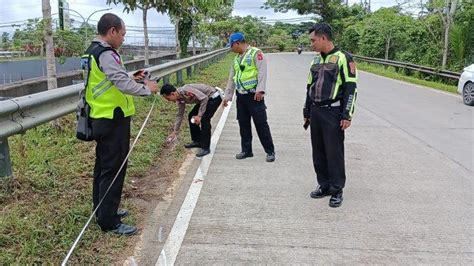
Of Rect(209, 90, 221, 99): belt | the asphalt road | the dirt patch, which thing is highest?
Rect(209, 90, 221, 99): belt

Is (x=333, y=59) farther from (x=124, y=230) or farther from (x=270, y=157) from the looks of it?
(x=124, y=230)

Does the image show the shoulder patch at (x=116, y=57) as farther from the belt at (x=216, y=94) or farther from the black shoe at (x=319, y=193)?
the belt at (x=216, y=94)

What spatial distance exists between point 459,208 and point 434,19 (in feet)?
72.8

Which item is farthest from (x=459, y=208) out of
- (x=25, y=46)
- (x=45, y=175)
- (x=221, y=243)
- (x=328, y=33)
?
(x=25, y=46)

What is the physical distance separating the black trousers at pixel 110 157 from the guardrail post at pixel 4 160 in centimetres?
86

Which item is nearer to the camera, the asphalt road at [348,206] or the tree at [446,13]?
the asphalt road at [348,206]

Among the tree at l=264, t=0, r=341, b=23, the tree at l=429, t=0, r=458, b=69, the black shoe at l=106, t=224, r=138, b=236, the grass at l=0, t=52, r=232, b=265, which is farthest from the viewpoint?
the tree at l=264, t=0, r=341, b=23

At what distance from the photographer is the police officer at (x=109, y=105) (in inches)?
141

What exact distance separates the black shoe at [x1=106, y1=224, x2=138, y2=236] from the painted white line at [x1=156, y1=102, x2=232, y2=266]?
0.98 ft

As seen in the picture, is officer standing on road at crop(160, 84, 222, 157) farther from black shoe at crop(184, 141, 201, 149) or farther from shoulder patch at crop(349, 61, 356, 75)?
shoulder patch at crop(349, 61, 356, 75)

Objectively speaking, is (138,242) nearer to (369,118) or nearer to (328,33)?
(328,33)

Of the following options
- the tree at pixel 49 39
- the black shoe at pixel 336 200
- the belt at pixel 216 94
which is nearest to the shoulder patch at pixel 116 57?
the black shoe at pixel 336 200

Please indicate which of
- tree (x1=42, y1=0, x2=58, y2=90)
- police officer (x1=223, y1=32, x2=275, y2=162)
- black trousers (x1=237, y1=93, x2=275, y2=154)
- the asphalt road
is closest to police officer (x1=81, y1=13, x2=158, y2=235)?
the asphalt road

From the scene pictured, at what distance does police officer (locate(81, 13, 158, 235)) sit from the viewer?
11.7 ft
